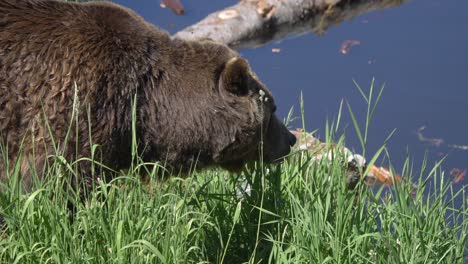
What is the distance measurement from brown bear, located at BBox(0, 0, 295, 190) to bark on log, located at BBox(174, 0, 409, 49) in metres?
2.05

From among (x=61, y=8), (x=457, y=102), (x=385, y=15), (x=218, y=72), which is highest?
(x=61, y=8)

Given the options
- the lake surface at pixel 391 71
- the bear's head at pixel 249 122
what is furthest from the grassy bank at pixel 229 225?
the lake surface at pixel 391 71

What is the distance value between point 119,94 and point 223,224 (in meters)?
0.89

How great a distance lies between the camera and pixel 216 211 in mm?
5105

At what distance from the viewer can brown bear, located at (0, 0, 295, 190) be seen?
16.5 ft

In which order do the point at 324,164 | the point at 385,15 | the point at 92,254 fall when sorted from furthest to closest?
1. the point at 385,15
2. the point at 324,164
3. the point at 92,254

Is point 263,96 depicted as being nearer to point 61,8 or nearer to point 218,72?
point 218,72

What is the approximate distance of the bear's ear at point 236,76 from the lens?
544cm

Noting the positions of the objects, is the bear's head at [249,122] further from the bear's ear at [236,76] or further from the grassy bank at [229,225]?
the grassy bank at [229,225]

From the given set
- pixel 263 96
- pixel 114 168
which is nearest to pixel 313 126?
pixel 263 96

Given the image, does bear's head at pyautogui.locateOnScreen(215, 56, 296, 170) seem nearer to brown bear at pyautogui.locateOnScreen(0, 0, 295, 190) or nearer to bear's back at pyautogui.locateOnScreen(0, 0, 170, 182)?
brown bear at pyautogui.locateOnScreen(0, 0, 295, 190)

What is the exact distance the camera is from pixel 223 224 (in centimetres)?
506

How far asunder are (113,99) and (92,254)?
111cm

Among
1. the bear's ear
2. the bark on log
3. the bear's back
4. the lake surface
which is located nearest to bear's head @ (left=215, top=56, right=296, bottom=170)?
the bear's ear
